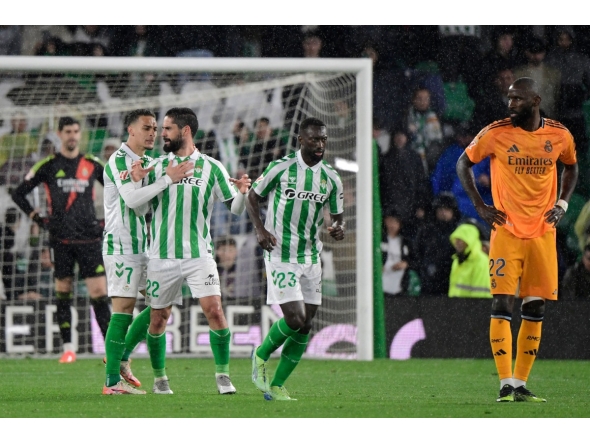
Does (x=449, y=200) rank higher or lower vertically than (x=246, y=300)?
higher

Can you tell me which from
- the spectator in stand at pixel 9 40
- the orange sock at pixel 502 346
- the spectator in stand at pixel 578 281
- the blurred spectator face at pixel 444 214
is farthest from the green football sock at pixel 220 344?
the spectator in stand at pixel 9 40

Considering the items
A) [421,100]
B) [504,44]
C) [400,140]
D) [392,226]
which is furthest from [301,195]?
[504,44]

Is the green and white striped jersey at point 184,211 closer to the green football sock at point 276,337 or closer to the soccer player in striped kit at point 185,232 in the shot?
the soccer player in striped kit at point 185,232

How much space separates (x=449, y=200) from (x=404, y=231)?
581 millimetres

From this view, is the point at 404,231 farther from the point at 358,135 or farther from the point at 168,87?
the point at 168,87

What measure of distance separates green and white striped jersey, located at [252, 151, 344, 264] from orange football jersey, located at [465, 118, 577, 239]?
94 centimetres

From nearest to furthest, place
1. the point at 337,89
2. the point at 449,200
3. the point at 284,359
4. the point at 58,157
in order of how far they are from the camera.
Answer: the point at 284,359 → the point at 58,157 → the point at 337,89 → the point at 449,200

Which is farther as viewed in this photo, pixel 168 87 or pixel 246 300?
pixel 168 87

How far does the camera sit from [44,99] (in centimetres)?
1184

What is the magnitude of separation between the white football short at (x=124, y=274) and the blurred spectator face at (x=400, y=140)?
5813 millimetres

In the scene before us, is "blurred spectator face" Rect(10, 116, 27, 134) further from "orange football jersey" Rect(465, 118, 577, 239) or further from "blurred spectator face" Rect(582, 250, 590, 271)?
"orange football jersey" Rect(465, 118, 577, 239)

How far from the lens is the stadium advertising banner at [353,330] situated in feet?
35.4

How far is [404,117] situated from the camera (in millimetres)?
12945

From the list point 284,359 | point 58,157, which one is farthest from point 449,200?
point 284,359
